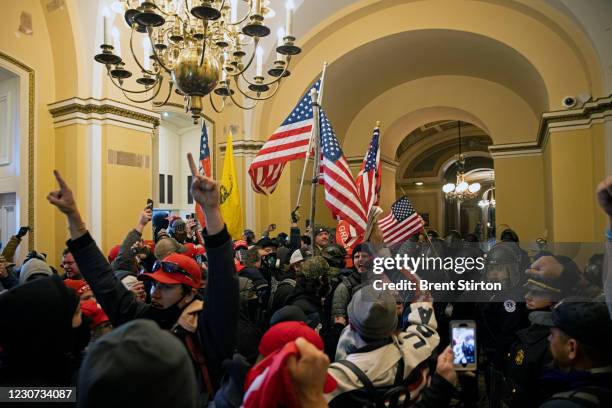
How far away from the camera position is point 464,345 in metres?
2.01

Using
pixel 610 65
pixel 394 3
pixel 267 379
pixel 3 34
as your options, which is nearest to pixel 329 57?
pixel 394 3

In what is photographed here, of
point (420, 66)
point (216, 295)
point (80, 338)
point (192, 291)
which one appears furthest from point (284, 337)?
point (420, 66)

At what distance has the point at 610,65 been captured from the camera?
7.71 metres

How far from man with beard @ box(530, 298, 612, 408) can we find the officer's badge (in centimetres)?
132

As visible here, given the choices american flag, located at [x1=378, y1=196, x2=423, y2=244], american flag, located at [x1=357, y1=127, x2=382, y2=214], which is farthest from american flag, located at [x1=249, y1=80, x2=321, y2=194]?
american flag, located at [x1=378, y1=196, x2=423, y2=244]

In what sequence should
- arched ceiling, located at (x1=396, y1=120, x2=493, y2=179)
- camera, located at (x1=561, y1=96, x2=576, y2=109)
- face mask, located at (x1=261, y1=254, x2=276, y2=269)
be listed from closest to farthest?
face mask, located at (x1=261, y1=254, x2=276, y2=269) → camera, located at (x1=561, y1=96, x2=576, y2=109) → arched ceiling, located at (x1=396, y1=120, x2=493, y2=179)

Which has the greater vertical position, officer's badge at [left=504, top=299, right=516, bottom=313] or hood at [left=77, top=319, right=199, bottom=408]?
hood at [left=77, top=319, right=199, bottom=408]

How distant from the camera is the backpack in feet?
5.88

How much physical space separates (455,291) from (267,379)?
7.49ft

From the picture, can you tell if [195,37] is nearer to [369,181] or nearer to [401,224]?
[369,181]

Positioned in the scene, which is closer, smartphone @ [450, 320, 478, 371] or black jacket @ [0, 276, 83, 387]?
black jacket @ [0, 276, 83, 387]

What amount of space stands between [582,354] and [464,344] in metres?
0.45

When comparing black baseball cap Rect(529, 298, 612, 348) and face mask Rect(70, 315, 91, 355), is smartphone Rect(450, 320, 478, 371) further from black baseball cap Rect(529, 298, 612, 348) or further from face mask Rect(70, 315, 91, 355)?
face mask Rect(70, 315, 91, 355)

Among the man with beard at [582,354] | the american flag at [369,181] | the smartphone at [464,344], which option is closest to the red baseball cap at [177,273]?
the smartphone at [464,344]
